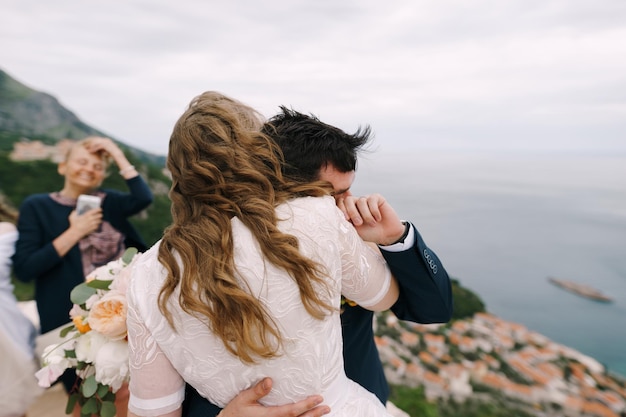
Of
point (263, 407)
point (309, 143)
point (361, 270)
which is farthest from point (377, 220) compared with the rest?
point (263, 407)

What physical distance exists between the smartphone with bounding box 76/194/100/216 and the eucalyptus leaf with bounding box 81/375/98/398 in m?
1.56

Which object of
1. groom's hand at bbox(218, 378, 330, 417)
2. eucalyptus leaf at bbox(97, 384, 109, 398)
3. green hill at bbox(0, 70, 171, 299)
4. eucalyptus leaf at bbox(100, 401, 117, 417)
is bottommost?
green hill at bbox(0, 70, 171, 299)

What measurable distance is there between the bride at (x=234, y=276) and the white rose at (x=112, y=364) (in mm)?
337

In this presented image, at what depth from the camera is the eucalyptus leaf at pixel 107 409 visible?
1412mm

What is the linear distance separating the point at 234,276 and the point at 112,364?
0.77 metres

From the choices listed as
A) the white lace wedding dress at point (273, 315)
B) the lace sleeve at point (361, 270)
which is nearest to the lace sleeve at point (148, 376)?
the white lace wedding dress at point (273, 315)

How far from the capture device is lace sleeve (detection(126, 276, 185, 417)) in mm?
954

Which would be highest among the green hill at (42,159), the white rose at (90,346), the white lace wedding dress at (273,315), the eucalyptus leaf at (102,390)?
the white lace wedding dress at (273,315)

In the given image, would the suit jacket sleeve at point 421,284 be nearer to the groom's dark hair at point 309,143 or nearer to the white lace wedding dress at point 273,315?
the white lace wedding dress at point 273,315

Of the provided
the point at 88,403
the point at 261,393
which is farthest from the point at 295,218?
the point at 88,403

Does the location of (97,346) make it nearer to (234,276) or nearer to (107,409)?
(107,409)

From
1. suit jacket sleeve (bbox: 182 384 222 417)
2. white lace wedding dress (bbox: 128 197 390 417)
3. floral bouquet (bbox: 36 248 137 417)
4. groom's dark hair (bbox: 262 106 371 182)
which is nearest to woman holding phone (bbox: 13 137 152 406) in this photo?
floral bouquet (bbox: 36 248 137 417)

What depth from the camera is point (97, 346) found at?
1353mm

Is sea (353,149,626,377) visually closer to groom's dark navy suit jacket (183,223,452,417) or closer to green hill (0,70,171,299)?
groom's dark navy suit jacket (183,223,452,417)
